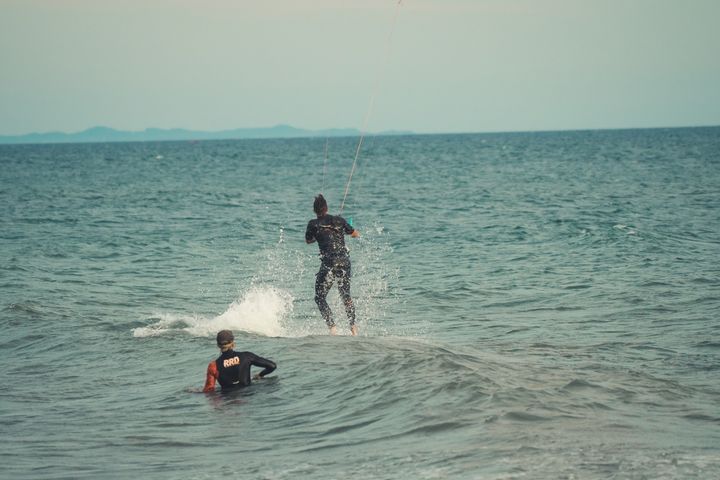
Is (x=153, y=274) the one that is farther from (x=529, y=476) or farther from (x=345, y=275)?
(x=529, y=476)

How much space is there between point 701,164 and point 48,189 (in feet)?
143

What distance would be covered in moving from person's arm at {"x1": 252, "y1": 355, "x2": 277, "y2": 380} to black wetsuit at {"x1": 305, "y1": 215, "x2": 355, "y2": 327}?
287cm

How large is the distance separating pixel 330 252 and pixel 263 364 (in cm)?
331

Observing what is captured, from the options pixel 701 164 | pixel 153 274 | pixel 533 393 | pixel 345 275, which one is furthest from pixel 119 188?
pixel 533 393

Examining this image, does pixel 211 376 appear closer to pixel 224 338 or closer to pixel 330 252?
pixel 224 338

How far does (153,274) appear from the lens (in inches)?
816

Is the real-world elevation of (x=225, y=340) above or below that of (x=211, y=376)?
above

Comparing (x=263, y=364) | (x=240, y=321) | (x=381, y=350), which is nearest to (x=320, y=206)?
(x=381, y=350)

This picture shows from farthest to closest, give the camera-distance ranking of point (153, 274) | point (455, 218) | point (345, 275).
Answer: point (455, 218) → point (153, 274) → point (345, 275)

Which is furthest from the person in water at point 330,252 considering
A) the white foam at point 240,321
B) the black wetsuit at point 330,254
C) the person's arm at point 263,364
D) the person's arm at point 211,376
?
the person's arm at point 211,376

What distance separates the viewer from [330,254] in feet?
41.9

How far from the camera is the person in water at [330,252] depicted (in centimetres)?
1274

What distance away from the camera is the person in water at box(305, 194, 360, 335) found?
41.8 ft

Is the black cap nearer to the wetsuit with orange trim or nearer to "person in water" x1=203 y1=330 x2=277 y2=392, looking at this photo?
"person in water" x1=203 y1=330 x2=277 y2=392
